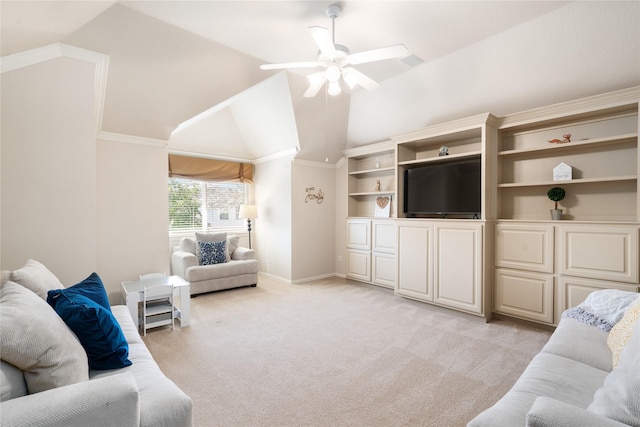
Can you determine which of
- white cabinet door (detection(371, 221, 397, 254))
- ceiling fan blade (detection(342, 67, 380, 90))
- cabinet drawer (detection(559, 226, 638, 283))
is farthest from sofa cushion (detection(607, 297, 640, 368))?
white cabinet door (detection(371, 221, 397, 254))

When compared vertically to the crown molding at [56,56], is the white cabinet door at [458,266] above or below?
below

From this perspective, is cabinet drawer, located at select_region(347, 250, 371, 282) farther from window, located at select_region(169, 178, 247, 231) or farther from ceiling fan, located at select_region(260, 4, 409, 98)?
ceiling fan, located at select_region(260, 4, 409, 98)

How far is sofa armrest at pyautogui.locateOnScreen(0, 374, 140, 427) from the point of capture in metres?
0.97

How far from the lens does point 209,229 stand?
5824mm

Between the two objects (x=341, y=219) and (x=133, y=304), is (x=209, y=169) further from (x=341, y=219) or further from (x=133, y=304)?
(x=133, y=304)

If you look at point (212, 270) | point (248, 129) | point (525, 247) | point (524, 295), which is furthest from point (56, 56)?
point (524, 295)

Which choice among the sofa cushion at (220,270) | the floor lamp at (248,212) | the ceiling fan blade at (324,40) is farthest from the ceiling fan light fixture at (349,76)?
the floor lamp at (248,212)

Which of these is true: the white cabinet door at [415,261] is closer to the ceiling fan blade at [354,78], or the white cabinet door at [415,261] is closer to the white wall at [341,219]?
the white wall at [341,219]

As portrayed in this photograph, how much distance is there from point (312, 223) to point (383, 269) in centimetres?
151

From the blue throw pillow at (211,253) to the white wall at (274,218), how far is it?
3.29 feet

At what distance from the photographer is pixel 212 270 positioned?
Answer: 4.59 metres

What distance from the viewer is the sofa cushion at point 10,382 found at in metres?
1.02

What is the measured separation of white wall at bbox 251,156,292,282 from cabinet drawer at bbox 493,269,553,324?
3.18 metres

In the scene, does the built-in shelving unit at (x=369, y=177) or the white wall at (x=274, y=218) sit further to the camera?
the white wall at (x=274, y=218)
